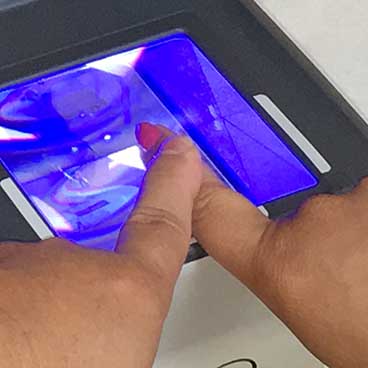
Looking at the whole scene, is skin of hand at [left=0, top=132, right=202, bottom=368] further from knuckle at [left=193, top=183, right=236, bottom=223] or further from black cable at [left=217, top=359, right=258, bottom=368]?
black cable at [left=217, top=359, right=258, bottom=368]

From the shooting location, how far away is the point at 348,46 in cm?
91

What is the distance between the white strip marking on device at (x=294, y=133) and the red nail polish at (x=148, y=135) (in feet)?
0.28

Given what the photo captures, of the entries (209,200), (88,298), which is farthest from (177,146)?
(88,298)

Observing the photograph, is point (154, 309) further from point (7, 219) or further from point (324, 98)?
point (324, 98)

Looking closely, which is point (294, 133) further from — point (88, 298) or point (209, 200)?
point (88, 298)

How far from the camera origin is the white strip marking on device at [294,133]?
78cm

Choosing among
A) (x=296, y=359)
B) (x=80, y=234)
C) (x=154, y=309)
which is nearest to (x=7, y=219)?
(x=80, y=234)

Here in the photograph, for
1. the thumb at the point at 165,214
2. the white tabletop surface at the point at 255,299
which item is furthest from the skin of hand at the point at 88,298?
the white tabletop surface at the point at 255,299

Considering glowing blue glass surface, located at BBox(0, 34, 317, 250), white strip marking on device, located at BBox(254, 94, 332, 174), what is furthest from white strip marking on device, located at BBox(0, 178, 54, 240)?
white strip marking on device, located at BBox(254, 94, 332, 174)

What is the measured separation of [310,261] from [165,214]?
92 millimetres

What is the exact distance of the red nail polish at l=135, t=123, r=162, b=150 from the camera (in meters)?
0.75

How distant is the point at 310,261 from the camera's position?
680 mm

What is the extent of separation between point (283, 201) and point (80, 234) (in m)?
0.14

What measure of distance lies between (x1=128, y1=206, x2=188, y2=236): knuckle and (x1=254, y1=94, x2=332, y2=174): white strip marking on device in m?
0.15
